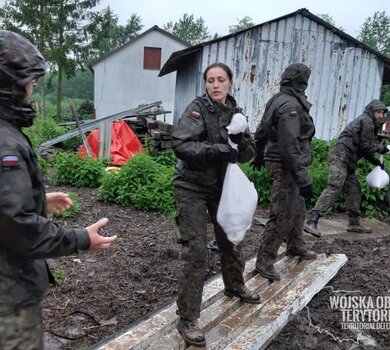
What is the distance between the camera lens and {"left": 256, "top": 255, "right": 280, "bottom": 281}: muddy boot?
175 inches

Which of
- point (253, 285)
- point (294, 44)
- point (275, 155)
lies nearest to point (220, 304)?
point (253, 285)

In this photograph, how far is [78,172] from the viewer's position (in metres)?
9.50

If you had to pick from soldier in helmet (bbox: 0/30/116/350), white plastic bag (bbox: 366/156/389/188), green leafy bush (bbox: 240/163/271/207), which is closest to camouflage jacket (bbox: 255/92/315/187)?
soldier in helmet (bbox: 0/30/116/350)

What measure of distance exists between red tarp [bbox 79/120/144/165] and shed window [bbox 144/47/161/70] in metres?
17.7

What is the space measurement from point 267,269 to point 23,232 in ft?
10.2

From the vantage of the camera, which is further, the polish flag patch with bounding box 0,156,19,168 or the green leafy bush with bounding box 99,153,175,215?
the green leafy bush with bounding box 99,153,175,215

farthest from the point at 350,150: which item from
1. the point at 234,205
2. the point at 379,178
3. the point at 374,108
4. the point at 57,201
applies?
the point at 57,201

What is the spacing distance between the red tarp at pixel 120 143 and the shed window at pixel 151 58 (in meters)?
17.7

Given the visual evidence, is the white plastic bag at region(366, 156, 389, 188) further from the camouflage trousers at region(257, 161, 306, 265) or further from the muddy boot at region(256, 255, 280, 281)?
the muddy boot at region(256, 255, 280, 281)

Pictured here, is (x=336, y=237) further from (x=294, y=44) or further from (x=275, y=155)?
(x=294, y=44)

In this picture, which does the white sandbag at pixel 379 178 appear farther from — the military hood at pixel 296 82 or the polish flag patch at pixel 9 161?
the polish flag patch at pixel 9 161

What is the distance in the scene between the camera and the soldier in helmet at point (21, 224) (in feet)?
5.87

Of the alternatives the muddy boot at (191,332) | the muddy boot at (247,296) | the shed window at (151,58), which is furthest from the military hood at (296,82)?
the shed window at (151,58)

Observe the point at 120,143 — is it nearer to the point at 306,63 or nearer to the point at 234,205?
the point at 306,63
